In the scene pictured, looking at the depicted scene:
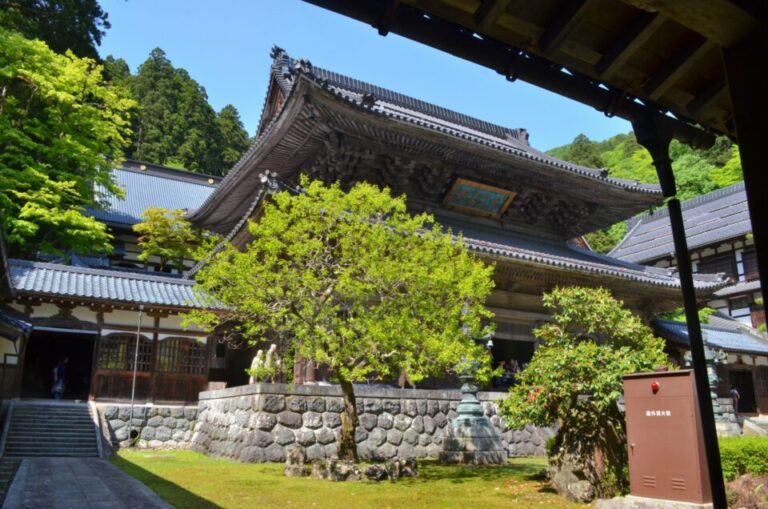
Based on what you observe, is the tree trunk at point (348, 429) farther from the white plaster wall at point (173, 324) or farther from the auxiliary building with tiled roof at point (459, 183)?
the white plaster wall at point (173, 324)

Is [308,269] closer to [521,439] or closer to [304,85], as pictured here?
[304,85]

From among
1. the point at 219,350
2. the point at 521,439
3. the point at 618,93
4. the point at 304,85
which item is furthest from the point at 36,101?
the point at 618,93

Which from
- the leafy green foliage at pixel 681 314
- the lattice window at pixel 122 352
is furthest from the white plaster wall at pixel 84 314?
the leafy green foliage at pixel 681 314

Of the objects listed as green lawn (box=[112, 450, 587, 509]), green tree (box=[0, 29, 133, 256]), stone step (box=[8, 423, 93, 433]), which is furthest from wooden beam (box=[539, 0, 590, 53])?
green tree (box=[0, 29, 133, 256])

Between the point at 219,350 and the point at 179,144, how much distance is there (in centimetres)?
3737

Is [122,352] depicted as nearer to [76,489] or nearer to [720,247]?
[76,489]

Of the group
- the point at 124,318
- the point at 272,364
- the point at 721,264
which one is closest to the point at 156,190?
the point at 124,318

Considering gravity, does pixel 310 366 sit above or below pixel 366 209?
below

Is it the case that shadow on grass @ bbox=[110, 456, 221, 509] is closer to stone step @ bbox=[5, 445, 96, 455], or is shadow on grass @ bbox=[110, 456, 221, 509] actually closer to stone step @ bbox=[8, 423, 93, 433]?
stone step @ bbox=[5, 445, 96, 455]

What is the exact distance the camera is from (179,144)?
52.3m

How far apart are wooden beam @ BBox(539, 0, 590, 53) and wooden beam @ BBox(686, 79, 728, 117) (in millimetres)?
1077

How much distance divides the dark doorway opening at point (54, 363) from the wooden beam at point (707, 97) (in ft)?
81.6

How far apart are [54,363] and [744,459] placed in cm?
2566

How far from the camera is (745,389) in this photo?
98.9 feet
